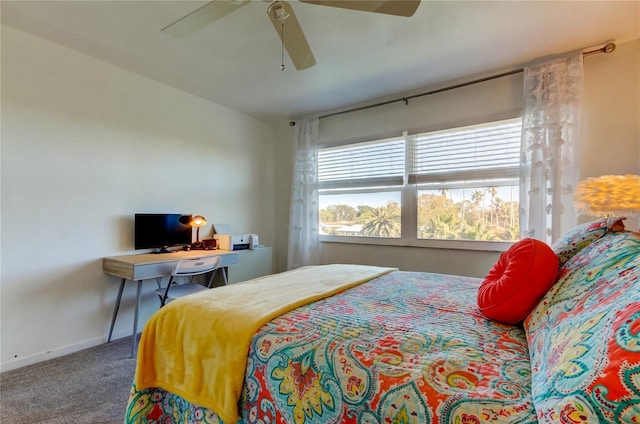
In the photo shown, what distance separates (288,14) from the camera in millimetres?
1616

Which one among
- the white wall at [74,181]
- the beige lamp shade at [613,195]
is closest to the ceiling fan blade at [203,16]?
the white wall at [74,181]

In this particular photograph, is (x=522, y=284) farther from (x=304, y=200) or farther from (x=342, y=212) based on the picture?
(x=304, y=200)

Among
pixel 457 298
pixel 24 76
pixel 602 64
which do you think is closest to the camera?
pixel 457 298

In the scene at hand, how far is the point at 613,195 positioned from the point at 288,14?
2.21m

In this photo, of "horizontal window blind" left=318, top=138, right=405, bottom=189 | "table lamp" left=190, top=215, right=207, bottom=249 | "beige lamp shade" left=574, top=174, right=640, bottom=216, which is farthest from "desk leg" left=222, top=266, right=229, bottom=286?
"beige lamp shade" left=574, top=174, right=640, bottom=216

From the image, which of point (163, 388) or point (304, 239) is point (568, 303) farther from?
point (304, 239)

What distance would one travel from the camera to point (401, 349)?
2.98 feet

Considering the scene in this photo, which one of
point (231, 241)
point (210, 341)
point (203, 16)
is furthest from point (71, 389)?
point (203, 16)

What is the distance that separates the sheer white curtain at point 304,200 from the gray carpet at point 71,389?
2071 mm

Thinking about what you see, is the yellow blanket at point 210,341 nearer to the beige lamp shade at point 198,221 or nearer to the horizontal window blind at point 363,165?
the beige lamp shade at point 198,221

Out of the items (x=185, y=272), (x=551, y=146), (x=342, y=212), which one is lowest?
(x=185, y=272)

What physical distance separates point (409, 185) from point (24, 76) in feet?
11.4

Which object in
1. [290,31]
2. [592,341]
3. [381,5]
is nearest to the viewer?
[592,341]

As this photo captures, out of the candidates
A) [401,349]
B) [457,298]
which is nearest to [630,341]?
[401,349]
